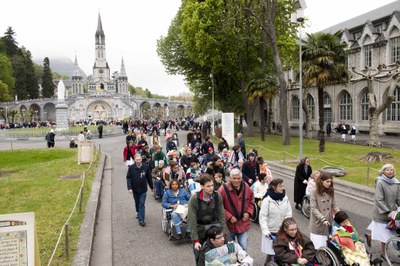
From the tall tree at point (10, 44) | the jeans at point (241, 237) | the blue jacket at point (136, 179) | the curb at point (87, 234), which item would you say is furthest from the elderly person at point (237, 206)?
the tall tree at point (10, 44)

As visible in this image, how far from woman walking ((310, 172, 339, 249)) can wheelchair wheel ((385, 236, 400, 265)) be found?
45.7 inches

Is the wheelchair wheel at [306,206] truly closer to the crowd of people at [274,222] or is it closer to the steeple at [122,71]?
the crowd of people at [274,222]

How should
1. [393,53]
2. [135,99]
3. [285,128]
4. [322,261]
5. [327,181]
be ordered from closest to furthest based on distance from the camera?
[322,261] → [327,181] → [285,128] → [393,53] → [135,99]

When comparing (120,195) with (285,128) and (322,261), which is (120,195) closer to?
(322,261)

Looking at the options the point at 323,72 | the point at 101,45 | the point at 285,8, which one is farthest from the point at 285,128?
the point at 101,45

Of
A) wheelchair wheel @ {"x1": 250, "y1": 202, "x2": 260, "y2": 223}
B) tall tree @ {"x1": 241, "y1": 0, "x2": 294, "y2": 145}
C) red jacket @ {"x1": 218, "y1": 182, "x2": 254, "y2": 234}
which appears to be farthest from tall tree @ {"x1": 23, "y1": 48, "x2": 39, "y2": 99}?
red jacket @ {"x1": 218, "y1": 182, "x2": 254, "y2": 234}

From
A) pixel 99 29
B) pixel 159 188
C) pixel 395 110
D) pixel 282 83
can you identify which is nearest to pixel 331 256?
pixel 159 188

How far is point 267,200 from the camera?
564cm

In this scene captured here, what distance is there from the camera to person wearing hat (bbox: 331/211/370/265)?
203 inches

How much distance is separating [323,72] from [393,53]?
17.7 m

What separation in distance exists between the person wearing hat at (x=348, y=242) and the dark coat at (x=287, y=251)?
0.66 m

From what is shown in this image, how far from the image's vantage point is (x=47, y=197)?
37.8ft

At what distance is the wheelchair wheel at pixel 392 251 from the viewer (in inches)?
240

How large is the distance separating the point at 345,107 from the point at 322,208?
123 ft
